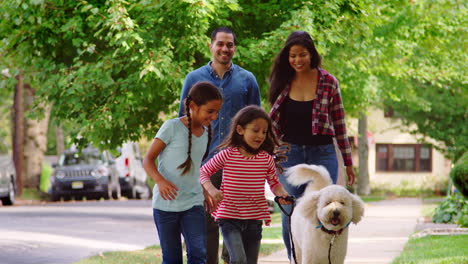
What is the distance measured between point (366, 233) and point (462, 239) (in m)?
3.16

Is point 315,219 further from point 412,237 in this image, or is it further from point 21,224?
point 21,224

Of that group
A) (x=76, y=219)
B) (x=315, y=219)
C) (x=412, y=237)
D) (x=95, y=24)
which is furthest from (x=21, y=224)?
(x=315, y=219)

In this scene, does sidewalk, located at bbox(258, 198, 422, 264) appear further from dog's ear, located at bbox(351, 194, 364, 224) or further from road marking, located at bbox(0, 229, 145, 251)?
dog's ear, located at bbox(351, 194, 364, 224)

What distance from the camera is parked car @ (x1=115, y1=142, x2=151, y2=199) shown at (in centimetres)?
3216

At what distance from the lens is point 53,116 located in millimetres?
14398

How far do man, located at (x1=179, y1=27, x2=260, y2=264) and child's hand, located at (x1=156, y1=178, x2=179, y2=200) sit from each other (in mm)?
1696

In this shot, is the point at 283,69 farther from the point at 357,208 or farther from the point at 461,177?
the point at 461,177

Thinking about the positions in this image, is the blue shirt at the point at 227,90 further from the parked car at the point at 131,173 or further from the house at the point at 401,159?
the house at the point at 401,159

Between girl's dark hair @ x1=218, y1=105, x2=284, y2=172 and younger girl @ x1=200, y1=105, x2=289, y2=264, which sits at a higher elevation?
girl's dark hair @ x1=218, y1=105, x2=284, y2=172

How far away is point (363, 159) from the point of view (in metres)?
40.5

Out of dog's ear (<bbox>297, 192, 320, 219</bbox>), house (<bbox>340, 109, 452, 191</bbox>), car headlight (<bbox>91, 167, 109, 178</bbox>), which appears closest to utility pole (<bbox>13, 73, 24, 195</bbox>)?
car headlight (<bbox>91, 167, 109, 178</bbox>)

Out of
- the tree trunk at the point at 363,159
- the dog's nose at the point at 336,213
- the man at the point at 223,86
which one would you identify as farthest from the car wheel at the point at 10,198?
the dog's nose at the point at 336,213

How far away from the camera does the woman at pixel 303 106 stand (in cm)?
748

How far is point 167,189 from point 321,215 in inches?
48.9
